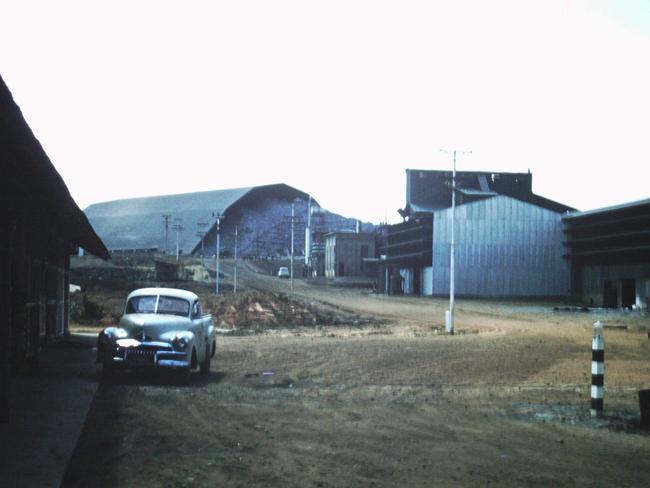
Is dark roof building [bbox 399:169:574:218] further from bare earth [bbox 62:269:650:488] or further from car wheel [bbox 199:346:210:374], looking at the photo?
car wheel [bbox 199:346:210:374]

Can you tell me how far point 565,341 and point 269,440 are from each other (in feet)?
66.3

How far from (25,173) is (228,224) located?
376 feet

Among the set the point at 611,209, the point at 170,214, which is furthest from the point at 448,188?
the point at 170,214

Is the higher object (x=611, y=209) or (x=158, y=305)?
(x=611, y=209)

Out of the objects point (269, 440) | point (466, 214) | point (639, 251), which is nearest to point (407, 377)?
point (269, 440)

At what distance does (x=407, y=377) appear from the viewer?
54.5 feet

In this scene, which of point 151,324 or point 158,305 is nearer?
point 151,324

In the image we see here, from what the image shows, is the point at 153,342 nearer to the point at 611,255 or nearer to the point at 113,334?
the point at 113,334

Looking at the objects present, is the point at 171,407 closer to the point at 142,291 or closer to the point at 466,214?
the point at 142,291

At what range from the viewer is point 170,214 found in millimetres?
133625

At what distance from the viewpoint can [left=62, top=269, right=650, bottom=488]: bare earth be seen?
7.49m

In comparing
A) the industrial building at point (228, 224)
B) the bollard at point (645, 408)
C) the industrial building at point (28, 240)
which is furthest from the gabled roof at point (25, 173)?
the industrial building at point (228, 224)

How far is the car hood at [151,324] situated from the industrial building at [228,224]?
99313 mm

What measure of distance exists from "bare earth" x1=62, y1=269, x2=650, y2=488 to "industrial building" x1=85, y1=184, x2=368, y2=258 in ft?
318
